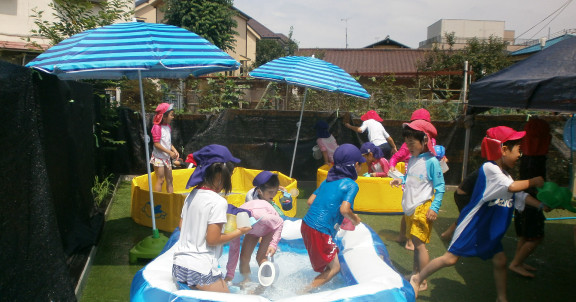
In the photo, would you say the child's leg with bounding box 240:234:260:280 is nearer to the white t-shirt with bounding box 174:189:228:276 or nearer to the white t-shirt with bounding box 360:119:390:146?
the white t-shirt with bounding box 174:189:228:276

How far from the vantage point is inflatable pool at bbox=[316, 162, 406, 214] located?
702cm

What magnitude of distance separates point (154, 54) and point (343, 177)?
2.09 metres

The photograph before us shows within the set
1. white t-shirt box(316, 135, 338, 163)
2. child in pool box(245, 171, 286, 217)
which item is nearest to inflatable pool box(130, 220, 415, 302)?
child in pool box(245, 171, 286, 217)

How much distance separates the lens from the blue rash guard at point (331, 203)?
12.7ft

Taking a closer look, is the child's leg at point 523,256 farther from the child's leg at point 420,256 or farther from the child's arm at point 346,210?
the child's arm at point 346,210

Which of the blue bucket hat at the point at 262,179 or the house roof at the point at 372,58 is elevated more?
the house roof at the point at 372,58

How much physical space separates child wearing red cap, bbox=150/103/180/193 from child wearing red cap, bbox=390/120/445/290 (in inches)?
148

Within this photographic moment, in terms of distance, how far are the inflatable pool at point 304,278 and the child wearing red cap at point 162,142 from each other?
225 centimetres

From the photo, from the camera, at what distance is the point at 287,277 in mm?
4793

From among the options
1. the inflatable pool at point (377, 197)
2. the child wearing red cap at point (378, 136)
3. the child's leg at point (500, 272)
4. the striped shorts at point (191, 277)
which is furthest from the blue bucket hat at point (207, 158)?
the child wearing red cap at point (378, 136)

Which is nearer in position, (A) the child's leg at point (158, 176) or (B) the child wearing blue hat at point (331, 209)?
(B) the child wearing blue hat at point (331, 209)

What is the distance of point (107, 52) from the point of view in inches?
160

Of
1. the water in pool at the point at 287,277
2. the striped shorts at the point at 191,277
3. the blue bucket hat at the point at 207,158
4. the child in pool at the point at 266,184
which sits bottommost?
the water in pool at the point at 287,277

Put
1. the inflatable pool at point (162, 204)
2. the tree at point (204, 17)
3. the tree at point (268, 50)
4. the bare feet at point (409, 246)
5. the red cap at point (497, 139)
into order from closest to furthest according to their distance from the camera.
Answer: the red cap at point (497, 139) < the bare feet at point (409, 246) < the inflatable pool at point (162, 204) < the tree at point (204, 17) < the tree at point (268, 50)
